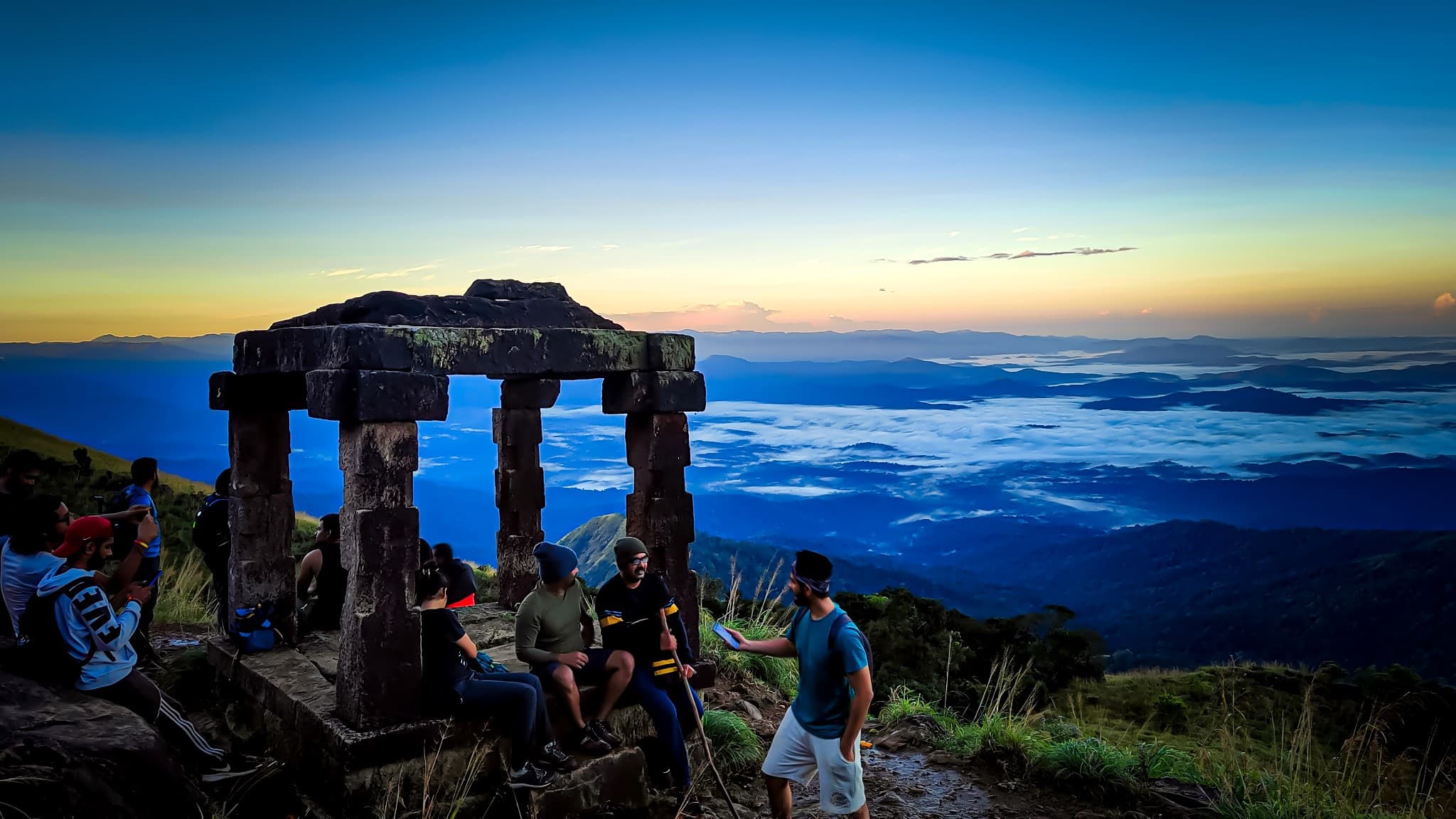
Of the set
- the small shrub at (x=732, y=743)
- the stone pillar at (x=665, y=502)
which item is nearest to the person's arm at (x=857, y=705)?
the small shrub at (x=732, y=743)

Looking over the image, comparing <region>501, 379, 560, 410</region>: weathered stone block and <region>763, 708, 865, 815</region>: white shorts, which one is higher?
<region>501, 379, 560, 410</region>: weathered stone block

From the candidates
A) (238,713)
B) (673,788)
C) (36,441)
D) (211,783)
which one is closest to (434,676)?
(211,783)

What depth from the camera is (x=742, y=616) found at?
44.5ft

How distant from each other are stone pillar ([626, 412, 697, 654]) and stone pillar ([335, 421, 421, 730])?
2.42 m

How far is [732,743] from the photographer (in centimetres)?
884

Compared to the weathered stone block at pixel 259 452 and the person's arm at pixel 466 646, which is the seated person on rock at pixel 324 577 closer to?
the weathered stone block at pixel 259 452

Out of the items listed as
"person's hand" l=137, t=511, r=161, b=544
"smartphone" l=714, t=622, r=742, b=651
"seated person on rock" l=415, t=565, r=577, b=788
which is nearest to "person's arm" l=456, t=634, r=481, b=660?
"seated person on rock" l=415, t=565, r=577, b=788

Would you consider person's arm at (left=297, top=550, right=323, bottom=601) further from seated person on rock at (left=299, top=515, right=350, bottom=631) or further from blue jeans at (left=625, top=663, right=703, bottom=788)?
blue jeans at (left=625, top=663, right=703, bottom=788)

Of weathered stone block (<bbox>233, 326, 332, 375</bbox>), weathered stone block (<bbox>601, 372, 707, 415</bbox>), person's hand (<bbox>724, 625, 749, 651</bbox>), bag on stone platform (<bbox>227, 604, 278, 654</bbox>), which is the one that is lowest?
bag on stone platform (<bbox>227, 604, 278, 654</bbox>)

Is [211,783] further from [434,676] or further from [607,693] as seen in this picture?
[607,693]

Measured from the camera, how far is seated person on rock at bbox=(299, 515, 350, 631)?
938 centimetres

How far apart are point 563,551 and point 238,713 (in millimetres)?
4074

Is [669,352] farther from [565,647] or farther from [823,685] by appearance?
[823,685]

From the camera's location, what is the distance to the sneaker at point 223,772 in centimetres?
691
